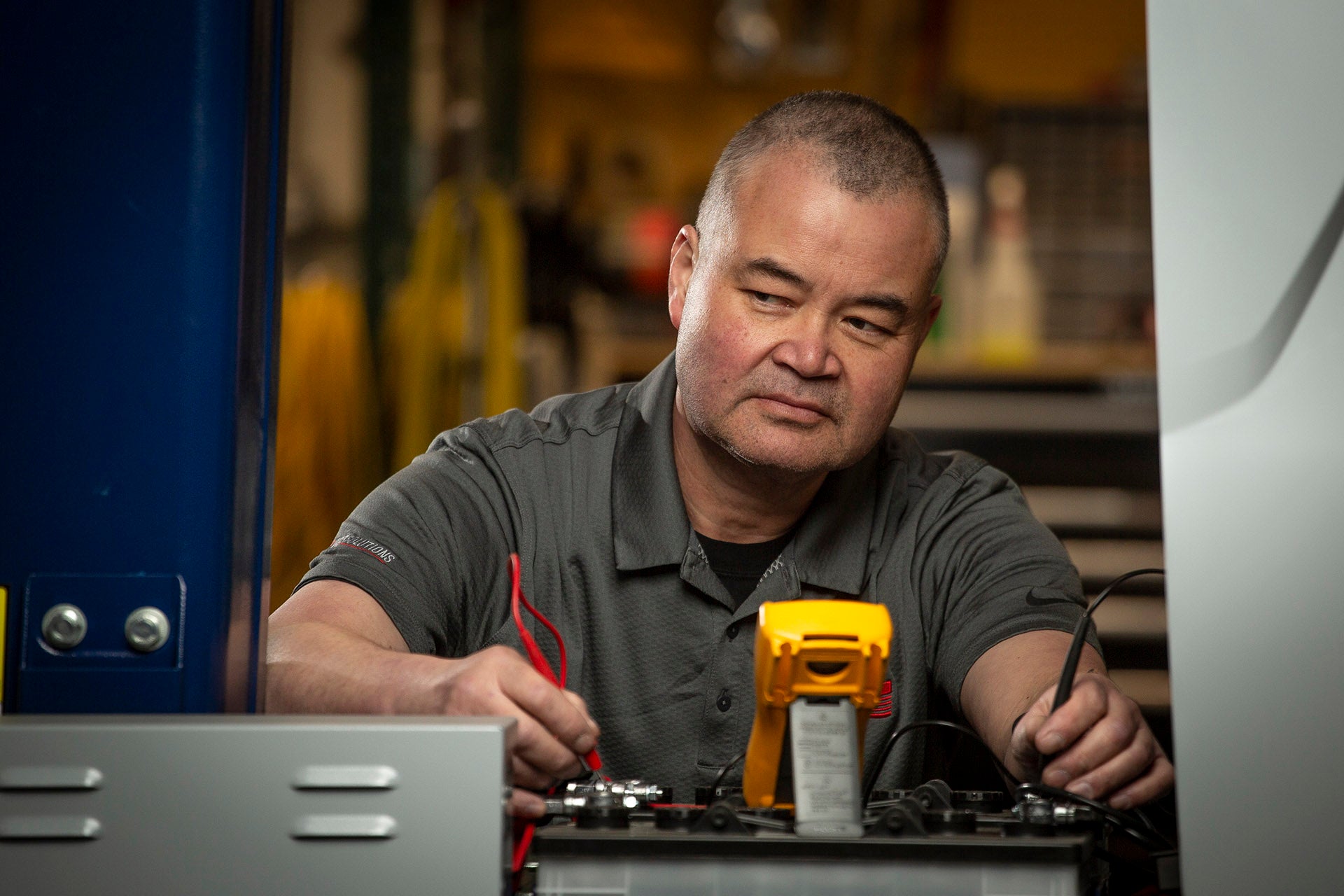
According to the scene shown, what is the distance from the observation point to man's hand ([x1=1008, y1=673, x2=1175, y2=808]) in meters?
0.82

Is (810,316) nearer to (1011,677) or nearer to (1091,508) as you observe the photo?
(1011,677)

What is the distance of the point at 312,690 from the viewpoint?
858 mm

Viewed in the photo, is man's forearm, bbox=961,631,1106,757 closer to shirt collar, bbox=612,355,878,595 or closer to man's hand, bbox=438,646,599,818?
shirt collar, bbox=612,355,878,595

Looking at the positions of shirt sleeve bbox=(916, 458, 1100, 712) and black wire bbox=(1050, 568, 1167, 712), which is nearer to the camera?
black wire bbox=(1050, 568, 1167, 712)

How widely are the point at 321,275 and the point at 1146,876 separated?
110 inches

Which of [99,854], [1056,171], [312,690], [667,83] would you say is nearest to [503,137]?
[667,83]

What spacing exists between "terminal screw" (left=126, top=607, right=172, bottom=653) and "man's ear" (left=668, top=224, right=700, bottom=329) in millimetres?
837

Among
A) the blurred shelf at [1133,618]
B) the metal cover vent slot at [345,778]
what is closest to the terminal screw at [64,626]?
the metal cover vent slot at [345,778]

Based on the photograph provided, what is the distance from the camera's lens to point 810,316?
3.85 ft

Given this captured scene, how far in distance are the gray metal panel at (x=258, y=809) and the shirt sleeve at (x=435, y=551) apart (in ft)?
1.76

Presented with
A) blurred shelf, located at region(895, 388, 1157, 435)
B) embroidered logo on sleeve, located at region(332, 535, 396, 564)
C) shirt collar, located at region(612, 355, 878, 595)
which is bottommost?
embroidered logo on sleeve, located at region(332, 535, 396, 564)

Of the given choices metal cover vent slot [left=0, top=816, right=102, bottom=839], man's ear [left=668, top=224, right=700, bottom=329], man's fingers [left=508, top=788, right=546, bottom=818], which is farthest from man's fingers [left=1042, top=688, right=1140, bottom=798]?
man's ear [left=668, top=224, right=700, bottom=329]

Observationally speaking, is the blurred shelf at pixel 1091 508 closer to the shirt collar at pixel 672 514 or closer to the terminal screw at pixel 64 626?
the shirt collar at pixel 672 514

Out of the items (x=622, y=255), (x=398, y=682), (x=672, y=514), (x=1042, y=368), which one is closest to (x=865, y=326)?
(x=672, y=514)
